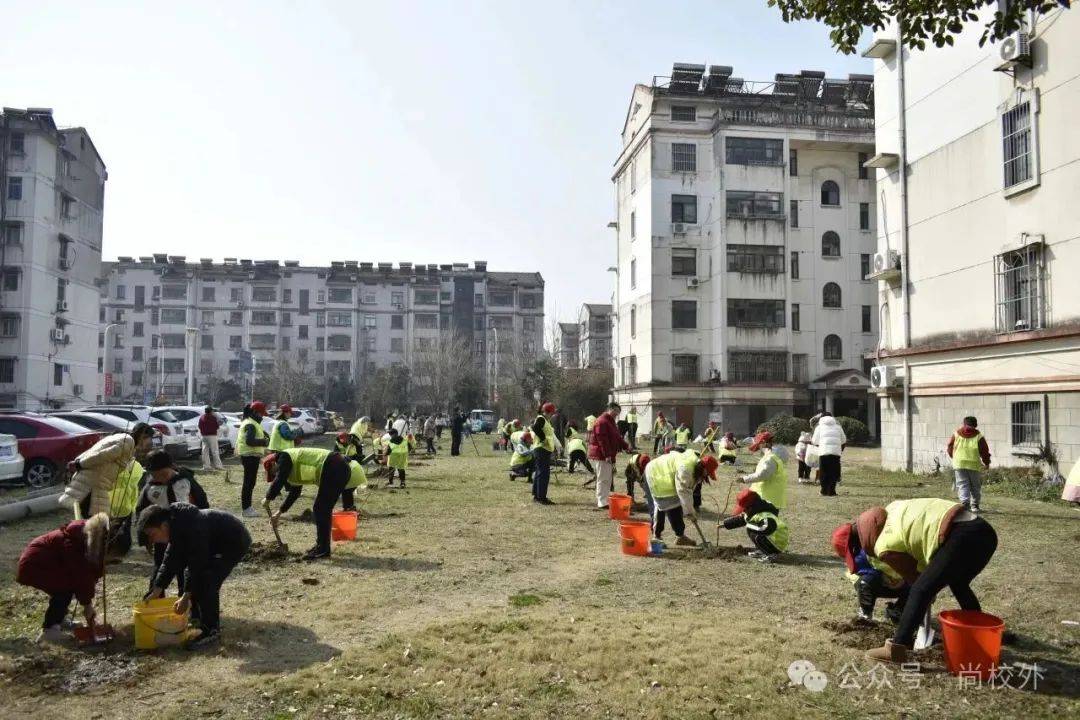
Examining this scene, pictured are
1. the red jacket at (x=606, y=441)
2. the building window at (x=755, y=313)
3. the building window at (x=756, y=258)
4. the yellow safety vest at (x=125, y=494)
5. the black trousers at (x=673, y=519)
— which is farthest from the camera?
the building window at (x=756, y=258)

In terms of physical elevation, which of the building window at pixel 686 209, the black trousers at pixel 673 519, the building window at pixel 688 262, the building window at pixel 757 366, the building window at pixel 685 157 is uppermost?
the building window at pixel 685 157

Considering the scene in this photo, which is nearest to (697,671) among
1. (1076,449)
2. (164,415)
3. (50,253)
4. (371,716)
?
(371,716)

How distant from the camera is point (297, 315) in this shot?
73.4 m

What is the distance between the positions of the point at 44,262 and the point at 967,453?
45.3 metres

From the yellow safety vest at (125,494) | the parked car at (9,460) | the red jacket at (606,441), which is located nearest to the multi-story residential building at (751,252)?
the red jacket at (606,441)

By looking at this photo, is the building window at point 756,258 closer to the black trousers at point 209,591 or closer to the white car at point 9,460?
the white car at point 9,460

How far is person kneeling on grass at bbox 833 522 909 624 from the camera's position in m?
6.23

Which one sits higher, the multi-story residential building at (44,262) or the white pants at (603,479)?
the multi-story residential building at (44,262)

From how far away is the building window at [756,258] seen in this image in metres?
40.7

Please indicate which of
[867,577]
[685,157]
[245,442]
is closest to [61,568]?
[867,577]

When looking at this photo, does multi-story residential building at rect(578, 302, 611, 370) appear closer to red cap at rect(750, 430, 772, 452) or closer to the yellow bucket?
red cap at rect(750, 430, 772, 452)

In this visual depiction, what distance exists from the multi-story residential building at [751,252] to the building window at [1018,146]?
891 inches

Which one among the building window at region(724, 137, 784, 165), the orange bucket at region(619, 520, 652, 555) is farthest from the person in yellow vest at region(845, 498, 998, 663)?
the building window at region(724, 137, 784, 165)

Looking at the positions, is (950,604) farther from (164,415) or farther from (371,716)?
(164,415)
